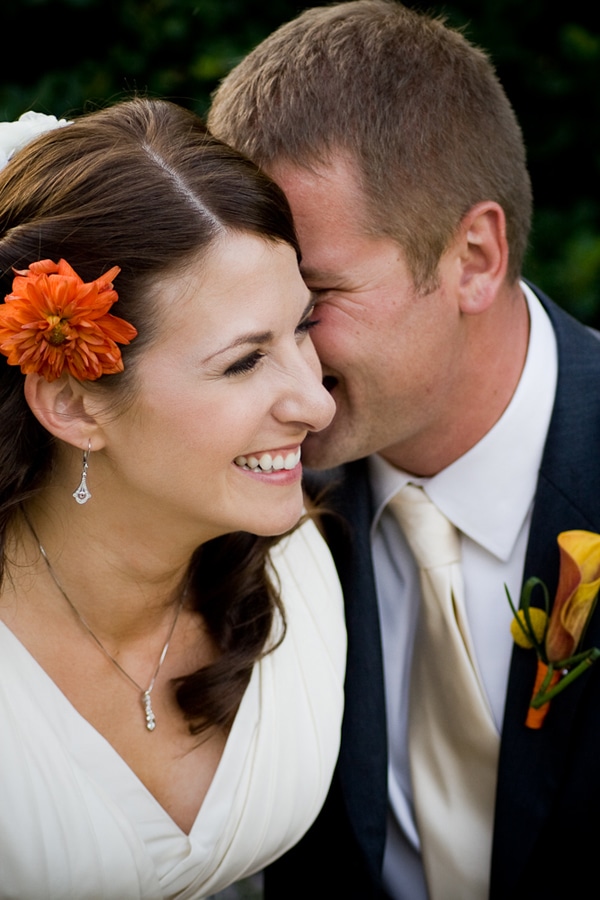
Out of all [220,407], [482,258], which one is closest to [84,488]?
[220,407]

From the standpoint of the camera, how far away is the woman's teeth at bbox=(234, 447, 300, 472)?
244 centimetres

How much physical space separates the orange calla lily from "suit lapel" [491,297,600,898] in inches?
2.2

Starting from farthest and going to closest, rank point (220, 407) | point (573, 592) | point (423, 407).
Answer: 1. point (423, 407)
2. point (573, 592)
3. point (220, 407)

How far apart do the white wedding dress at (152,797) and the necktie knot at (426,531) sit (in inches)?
9.6

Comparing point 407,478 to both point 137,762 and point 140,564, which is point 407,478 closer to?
point 140,564

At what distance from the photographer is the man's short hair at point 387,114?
2814mm

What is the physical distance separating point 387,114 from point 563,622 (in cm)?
137

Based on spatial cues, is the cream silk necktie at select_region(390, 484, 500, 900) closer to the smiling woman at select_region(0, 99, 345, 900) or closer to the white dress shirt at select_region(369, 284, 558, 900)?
the white dress shirt at select_region(369, 284, 558, 900)

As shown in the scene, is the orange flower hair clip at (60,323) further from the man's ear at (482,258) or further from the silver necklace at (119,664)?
the man's ear at (482,258)

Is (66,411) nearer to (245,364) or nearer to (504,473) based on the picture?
(245,364)

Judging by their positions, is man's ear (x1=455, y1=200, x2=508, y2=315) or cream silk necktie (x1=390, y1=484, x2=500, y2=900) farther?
man's ear (x1=455, y1=200, x2=508, y2=315)

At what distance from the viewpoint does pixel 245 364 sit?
7.67 feet

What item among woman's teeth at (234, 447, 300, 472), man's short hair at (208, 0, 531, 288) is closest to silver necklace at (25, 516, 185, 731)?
woman's teeth at (234, 447, 300, 472)

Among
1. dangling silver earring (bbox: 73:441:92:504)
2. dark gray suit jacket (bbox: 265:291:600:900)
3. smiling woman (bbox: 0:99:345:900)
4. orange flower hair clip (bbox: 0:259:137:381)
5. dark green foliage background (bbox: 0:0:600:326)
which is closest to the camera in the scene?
orange flower hair clip (bbox: 0:259:137:381)
